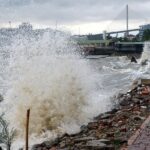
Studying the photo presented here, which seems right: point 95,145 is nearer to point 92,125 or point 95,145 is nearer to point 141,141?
point 141,141

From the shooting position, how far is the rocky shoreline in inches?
341

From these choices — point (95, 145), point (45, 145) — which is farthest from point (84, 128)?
point (95, 145)

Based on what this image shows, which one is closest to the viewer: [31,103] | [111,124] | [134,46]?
[111,124]

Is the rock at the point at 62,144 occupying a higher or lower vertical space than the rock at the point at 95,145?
lower

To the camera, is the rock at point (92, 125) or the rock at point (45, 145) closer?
the rock at point (45, 145)

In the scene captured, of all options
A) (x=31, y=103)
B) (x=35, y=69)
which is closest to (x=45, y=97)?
(x=31, y=103)

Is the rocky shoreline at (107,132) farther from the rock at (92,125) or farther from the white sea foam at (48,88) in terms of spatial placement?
the white sea foam at (48,88)

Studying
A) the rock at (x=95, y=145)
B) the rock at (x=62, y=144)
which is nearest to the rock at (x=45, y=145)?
the rock at (x=62, y=144)

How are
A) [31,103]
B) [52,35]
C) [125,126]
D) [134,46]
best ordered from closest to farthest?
[125,126] < [31,103] < [52,35] < [134,46]

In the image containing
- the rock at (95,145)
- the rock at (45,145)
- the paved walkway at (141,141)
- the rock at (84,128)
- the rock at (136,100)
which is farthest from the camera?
the rock at (136,100)

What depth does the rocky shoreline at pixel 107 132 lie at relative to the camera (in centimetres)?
866

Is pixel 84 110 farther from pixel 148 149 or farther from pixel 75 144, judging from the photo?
pixel 148 149

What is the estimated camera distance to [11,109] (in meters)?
12.8

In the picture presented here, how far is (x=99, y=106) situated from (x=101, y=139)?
5.85 metres
